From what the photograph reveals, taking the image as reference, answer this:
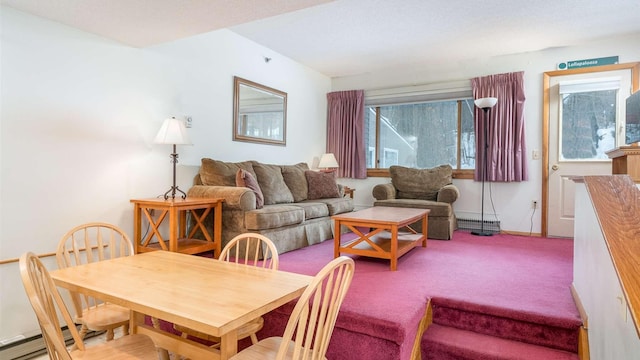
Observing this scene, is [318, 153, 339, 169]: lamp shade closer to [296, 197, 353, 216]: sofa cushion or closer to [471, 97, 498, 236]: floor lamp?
[296, 197, 353, 216]: sofa cushion

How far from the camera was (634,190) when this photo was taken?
48.1 inches

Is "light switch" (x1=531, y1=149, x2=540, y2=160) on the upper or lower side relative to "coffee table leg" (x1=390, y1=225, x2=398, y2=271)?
upper

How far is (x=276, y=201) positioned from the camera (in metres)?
4.16

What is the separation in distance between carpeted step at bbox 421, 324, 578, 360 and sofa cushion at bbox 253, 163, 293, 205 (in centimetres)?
235

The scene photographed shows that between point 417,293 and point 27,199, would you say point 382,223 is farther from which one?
point 27,199

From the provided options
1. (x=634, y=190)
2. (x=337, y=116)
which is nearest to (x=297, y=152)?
(x=337, y=116)

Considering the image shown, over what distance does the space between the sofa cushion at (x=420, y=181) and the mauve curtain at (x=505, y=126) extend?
0.58 m

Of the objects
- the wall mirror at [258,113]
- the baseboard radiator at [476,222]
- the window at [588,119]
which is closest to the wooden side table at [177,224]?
the wall mirror at [258,113]

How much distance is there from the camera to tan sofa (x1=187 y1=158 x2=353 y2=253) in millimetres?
3279

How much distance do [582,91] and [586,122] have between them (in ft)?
1.25

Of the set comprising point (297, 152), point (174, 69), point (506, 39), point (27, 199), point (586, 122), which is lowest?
point (27, 199)

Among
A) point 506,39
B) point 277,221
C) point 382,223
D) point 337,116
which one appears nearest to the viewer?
point 382,223

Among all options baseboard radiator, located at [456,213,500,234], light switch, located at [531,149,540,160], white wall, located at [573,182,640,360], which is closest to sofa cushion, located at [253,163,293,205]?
baseboard radiator, located at [456,213,500,234]

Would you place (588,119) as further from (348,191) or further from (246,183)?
(246,183)
